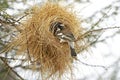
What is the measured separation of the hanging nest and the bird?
2 centimetres

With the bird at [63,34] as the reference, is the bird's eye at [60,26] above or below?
above

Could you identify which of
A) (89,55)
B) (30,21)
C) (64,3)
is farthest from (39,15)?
(89,55)

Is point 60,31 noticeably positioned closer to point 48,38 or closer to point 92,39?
point 48,38

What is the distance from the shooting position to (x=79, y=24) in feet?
5.54

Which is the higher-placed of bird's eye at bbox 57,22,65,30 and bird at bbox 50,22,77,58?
bird's eye at bbox 57,22,65,30

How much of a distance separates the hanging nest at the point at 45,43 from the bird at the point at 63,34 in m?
0.02

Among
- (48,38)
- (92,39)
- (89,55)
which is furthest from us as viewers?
(92,39)

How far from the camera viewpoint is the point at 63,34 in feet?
5.11

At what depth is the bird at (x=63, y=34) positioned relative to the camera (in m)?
1.55

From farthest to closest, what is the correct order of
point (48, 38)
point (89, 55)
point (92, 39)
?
point (92, 39), point (89, 55), point (48, 38)

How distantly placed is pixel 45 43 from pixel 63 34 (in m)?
0.09

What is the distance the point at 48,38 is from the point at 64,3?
10.2 inches

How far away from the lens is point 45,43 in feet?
5.05

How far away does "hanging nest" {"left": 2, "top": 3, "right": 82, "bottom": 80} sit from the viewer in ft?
5.08
